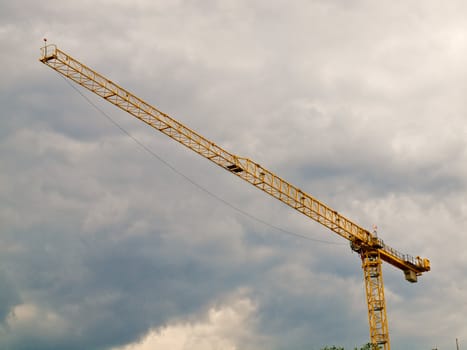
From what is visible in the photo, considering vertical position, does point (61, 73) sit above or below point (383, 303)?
above

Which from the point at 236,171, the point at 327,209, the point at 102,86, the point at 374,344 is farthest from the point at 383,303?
the point at 102,86

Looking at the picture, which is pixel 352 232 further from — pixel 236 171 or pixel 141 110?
pixel 141 110

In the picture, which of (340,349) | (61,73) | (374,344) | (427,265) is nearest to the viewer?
(61,73)

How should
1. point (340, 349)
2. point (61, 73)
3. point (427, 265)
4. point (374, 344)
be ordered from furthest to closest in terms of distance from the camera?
point (340, 349)
point (427, 265)
point (374, 344)
point (61, 73)

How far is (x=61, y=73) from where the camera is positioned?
14825 cm

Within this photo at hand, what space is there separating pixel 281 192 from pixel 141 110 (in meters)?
30.8

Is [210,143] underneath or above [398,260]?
above

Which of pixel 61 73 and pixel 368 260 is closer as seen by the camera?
pixel 61 73

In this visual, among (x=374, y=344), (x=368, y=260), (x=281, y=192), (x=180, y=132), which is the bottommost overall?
(x=374, y=344)

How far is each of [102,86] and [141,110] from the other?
8376mm

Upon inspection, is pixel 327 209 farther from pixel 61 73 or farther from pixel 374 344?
pixel 61 73

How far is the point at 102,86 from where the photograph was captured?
150250mm

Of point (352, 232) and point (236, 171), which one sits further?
point (352, 232)

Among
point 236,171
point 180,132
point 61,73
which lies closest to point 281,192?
point 236,171
